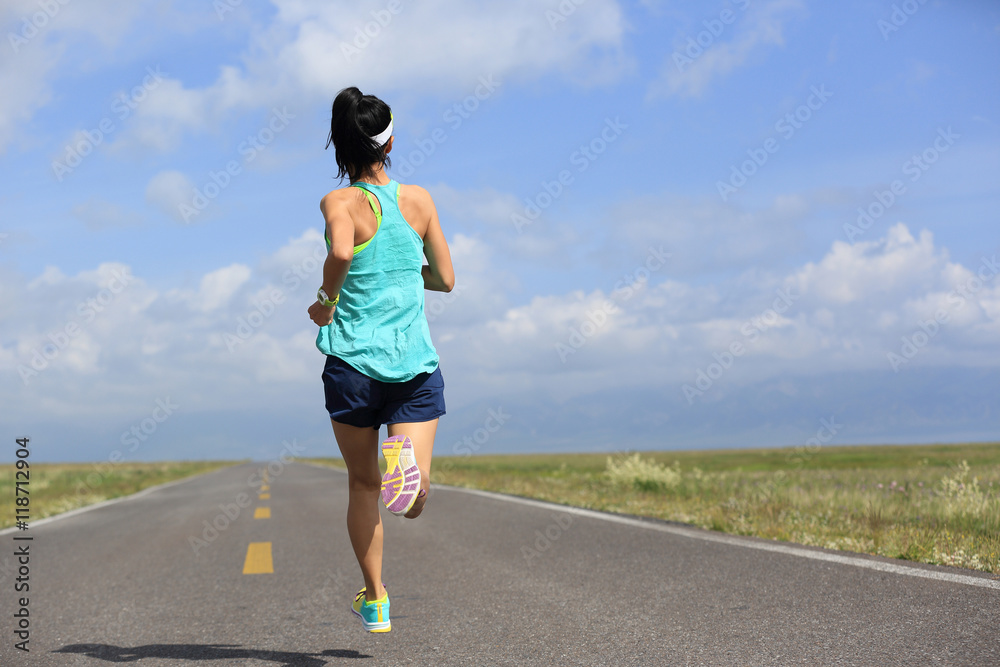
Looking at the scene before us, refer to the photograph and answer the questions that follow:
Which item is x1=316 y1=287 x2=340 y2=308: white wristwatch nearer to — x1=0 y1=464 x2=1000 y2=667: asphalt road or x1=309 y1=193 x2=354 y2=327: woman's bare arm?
x1=309 y1=193 x2=354 y2=327: woman's bare arm

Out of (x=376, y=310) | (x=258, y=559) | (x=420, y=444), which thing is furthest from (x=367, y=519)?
(x=258, y=559)

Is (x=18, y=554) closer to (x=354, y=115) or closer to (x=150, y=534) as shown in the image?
(x=150, y=534)

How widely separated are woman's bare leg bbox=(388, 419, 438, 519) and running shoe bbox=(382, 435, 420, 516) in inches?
2.9

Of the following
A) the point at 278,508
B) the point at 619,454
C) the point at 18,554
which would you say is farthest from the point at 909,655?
the point at 619,454

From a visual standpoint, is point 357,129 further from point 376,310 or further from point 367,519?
point 367,519

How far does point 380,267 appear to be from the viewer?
3.28m

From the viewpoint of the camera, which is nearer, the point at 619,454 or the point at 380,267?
the point at 380,267

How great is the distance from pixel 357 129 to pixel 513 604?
2879 mm

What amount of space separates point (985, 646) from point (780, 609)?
42.2 inches

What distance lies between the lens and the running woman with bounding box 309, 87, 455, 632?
10.5ft

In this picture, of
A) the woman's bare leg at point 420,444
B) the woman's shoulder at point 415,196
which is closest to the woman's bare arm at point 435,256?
the woman's shoulder at point 415,196

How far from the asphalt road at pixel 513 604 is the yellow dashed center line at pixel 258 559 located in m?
0.04

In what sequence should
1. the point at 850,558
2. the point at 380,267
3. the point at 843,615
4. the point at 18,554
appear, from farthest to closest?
the point at 18,554 → the point at 850,558 → the point at 843,615 → the point at 380,267

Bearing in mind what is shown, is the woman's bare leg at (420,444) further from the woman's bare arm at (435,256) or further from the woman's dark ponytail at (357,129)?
the woman's dark ponytail at (357,129)
